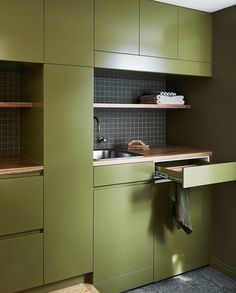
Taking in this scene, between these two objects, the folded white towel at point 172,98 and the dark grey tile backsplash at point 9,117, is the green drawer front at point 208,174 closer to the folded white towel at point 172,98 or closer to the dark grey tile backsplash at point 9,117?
the folded white towel at point 172,98

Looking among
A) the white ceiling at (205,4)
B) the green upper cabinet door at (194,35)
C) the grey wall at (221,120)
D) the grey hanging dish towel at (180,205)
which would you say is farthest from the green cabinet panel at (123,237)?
the white ceiling at (205,4)

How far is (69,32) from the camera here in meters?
2.27

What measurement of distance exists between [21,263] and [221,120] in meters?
1.94

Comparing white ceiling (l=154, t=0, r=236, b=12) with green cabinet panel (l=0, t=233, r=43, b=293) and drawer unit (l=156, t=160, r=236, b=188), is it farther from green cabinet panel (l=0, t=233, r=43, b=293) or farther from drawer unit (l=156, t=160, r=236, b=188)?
green cabinet panel (l=0, t=233, r=43, b=293)

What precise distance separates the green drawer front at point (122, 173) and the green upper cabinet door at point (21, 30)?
89cm

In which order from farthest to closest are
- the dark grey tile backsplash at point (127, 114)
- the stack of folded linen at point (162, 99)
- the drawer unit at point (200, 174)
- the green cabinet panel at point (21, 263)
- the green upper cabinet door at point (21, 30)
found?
the dark grey tile backsplash at point (127, 114) → the stack of folded linen at point (162, 99) → the drawer unit at point (200, 174) → the green cabinet panel at point (21, 263) → the green upper cabinet door at point (21, 30)

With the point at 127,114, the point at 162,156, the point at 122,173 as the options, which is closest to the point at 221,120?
the point at 162,156

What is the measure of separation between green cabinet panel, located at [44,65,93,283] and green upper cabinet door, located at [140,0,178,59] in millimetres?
584

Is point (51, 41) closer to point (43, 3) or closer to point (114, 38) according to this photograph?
point (43, 3)

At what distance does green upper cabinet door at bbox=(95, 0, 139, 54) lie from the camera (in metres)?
2.39

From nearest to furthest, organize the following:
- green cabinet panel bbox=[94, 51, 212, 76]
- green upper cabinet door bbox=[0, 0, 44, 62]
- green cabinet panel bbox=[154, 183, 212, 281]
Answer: green upper cabinet door bbox=[0, 0, 44, 62]
green cabinet panel bbox=[94, 51, 212, 76]
green cabinet panel bbox=[154, 183, 212, 281]

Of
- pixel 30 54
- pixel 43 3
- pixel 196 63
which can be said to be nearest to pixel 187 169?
pixel 196 63

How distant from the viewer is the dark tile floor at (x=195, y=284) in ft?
8.68

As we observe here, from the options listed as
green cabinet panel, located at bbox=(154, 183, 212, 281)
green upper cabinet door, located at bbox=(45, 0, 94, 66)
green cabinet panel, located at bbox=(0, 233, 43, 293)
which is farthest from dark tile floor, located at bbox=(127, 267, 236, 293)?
green upper cabinet door, located at bbox=(45, 0, 94, 66)
